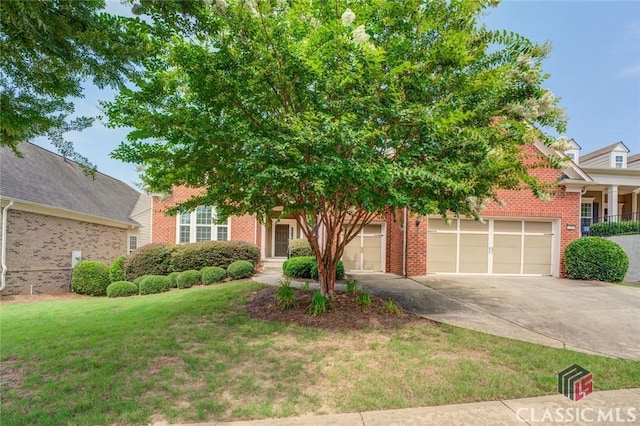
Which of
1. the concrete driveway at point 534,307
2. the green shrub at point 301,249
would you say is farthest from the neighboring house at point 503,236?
the green shrub at point 301,249

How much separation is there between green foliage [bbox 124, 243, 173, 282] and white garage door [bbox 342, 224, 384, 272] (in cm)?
732

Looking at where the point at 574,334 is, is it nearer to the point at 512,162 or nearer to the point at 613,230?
the point at 512,162

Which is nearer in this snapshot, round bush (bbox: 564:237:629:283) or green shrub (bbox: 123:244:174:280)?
round bush (bbox: 564:237:629:283)

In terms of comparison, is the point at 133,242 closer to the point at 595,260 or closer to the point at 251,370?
the point at 251,370

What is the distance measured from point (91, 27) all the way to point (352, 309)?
6.21m

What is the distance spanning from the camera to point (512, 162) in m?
6.14

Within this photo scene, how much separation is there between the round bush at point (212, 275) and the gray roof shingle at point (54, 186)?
4603 millimetres

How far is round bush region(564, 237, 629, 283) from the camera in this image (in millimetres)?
11984

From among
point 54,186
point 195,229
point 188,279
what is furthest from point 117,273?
point 54,186

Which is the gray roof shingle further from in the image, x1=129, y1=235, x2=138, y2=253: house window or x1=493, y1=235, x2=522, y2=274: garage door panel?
x1=493, y1=235, x2=522, y2=274: garage door panel

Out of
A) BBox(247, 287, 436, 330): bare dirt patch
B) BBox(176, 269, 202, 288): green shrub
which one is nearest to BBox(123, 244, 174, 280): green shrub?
BBox(176, 269, 202, 288): green shrub

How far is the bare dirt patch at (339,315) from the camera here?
6355mm

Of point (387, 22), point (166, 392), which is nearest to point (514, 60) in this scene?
point (387, 22)

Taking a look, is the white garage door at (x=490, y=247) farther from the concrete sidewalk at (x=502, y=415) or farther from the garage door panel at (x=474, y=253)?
the concrete sidewalk at (x=502, y=415)
